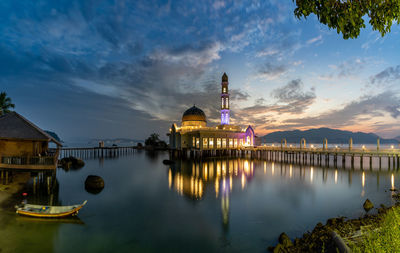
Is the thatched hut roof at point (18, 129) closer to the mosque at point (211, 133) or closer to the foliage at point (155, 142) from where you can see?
the mosque at point (211, 133)

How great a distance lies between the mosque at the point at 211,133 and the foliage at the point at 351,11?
47.9 meters

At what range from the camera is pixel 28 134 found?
760 inches

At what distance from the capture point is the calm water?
39.6 ft

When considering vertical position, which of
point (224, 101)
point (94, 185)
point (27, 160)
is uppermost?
point (224, 101)

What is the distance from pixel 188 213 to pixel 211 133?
40.4 meters

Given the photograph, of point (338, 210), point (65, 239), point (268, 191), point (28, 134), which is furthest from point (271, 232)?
point (28, 134)

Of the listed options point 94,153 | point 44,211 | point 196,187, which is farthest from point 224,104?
point 44,211

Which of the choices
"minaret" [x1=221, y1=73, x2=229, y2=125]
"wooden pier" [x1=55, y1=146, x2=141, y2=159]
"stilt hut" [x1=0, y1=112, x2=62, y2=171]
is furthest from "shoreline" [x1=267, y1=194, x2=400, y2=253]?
"wooden pier" [x1=55, y1=146, x2=141, y2=159]

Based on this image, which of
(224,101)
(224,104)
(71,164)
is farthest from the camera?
(224,101)

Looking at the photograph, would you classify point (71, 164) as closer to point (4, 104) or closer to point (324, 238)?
point (4, 104)

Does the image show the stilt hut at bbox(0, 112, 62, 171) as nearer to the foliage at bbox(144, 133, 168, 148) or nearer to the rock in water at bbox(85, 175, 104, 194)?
the rock in water at bbox(85, 175, 104, 194)

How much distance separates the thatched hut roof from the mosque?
38.6m

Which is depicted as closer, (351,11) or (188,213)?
(351,11)

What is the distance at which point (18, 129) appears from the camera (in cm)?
1941
